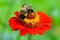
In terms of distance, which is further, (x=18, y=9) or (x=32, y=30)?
(x=18, y=9)

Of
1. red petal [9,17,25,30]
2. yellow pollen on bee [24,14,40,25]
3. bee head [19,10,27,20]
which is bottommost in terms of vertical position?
red petal [9,17,25,30]

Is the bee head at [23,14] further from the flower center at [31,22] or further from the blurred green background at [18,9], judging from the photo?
the blurred green background at [18,9]

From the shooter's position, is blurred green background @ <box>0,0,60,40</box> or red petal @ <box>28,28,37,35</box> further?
blurred green background @ <box>0,0,60,40</box>

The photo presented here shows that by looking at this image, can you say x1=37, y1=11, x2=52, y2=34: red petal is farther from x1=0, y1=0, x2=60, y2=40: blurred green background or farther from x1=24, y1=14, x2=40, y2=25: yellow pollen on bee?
x1=0, y1=0, x2=60, y2=40: blurred green background

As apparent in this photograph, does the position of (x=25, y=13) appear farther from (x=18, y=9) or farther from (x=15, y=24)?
(x=18, y=9)

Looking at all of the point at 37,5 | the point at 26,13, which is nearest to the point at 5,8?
the point at 37,5

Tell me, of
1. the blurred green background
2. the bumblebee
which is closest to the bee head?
the bumblebee

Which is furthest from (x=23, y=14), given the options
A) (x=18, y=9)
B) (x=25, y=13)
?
(x=18, y=9)

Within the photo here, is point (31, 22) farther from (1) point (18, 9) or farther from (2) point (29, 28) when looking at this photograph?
(1) point (18, 9)

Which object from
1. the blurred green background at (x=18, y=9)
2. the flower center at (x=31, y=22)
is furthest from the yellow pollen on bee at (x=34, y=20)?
the blurred green background at (x=18, y=9)

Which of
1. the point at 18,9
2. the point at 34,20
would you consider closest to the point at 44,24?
the point at 34,20
